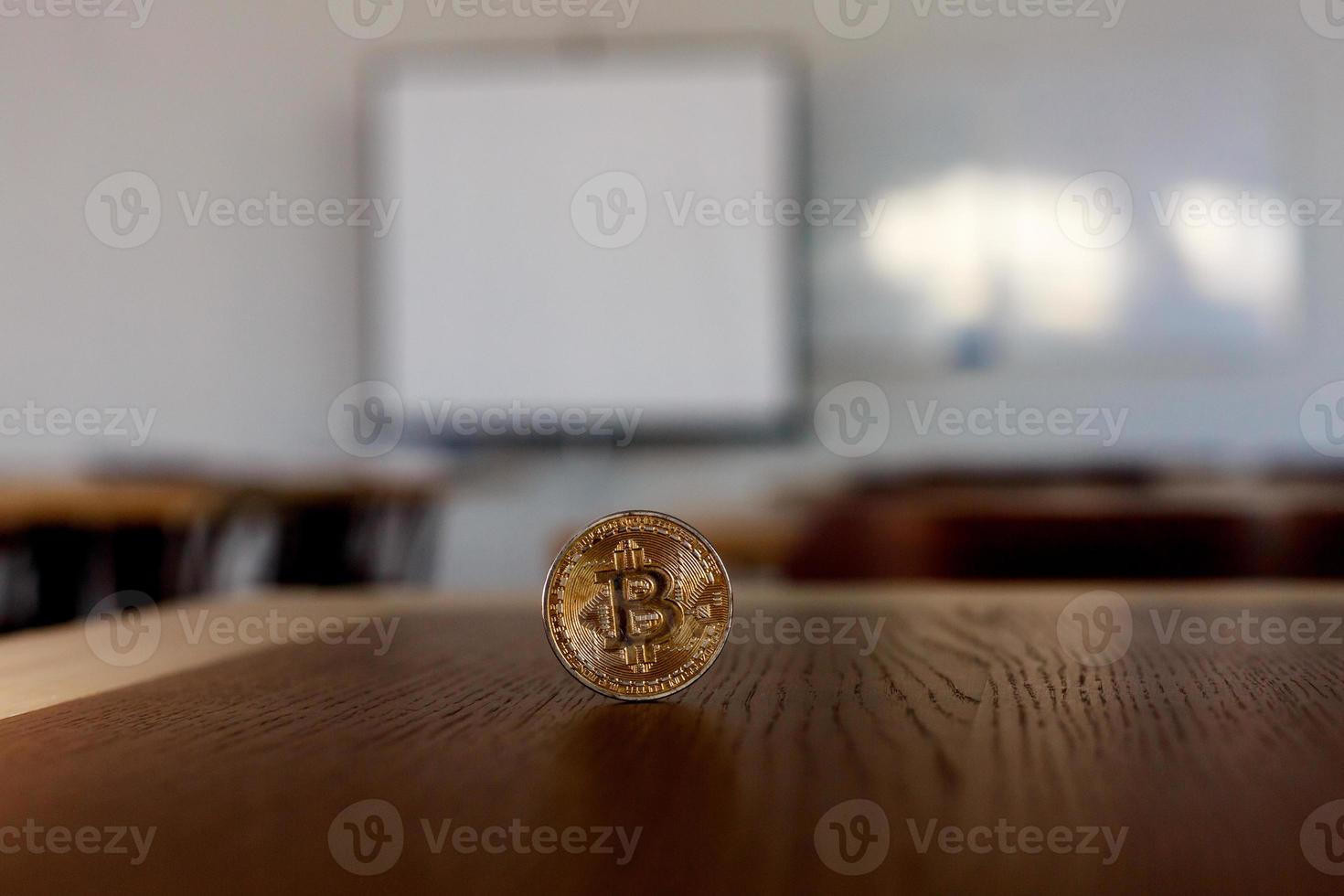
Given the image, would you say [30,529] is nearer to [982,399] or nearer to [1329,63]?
[982,399]

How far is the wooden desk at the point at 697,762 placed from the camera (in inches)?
18.2

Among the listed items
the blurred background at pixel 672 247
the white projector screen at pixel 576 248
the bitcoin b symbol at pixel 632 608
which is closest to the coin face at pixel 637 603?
the bitcoin b symbol at pixel 632 608

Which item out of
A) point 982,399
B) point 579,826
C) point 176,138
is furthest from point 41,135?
point 579,826

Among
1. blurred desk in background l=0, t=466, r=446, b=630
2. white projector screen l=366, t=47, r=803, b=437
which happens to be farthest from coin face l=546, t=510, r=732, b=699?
white projector screen l=366, t=47, r=803, b=437

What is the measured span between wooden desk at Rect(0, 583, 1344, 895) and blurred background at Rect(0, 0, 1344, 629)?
11.7ft

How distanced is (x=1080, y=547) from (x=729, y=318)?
3.15m

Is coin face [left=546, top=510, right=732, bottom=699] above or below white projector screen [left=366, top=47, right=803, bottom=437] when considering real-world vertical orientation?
below

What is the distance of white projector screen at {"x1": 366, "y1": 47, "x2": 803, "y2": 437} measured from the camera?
4703 mm

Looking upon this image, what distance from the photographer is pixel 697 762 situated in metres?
0.62

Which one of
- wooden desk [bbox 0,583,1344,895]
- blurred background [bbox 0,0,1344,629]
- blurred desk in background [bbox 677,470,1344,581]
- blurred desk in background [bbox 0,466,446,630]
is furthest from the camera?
blurred background [bbox 0,0,1344,629]

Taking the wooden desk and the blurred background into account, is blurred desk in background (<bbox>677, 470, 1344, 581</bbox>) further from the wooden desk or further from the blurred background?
the blurred background

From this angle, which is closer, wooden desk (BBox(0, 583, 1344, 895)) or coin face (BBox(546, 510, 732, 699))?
wooden desk (BBox(0, 583, 1344, 895))

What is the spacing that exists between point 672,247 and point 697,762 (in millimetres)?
4242

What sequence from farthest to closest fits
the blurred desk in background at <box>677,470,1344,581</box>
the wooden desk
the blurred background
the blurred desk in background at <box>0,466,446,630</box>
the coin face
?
the blurred background
the blurred desk in background at <box>0,466,446,630</box>
the blurred desk in background at <box>677,470,1344,581</box>
the coin face
the wooden desk
